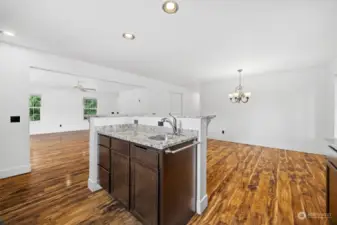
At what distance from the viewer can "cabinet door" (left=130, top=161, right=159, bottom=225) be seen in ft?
4.66

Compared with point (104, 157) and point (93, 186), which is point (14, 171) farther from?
point (104, 157)

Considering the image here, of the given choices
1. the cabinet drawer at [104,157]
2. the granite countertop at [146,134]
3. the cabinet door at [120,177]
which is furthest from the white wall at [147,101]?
the cabinet door at [120,177]

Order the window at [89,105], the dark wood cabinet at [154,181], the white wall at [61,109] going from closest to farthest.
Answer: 1. the dark wood cabinet at [154,181]
2. the white wall at [61,109]
3. the window at [89,105]

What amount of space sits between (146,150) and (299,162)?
3974 mm

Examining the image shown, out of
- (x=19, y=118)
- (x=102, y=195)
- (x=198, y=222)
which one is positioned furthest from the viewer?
(x=19, y=118)

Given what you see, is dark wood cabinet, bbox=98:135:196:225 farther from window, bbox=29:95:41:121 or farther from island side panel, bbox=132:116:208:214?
window, bbox=29:95:41:121

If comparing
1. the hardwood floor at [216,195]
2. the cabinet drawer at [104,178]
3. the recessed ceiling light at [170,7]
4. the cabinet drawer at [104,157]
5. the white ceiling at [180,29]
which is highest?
the white ceiling at [180,29]

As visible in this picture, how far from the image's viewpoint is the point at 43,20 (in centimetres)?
203

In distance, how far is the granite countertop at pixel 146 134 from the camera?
1.47 metres

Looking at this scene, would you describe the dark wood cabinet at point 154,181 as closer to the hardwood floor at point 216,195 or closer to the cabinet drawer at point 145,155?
the cabinet drawer at point 145,155

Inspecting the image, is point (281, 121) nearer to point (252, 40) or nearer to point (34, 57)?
point (252, 40)

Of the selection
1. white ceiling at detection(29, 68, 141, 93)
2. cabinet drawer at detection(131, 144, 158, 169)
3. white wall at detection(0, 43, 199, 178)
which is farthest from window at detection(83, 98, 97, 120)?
cabinet drawer at detection(131, 144, 158, 169)

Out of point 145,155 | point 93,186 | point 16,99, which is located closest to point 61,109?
point 16,99

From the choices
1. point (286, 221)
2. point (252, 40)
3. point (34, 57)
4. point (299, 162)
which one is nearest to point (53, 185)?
point (34, 57)
